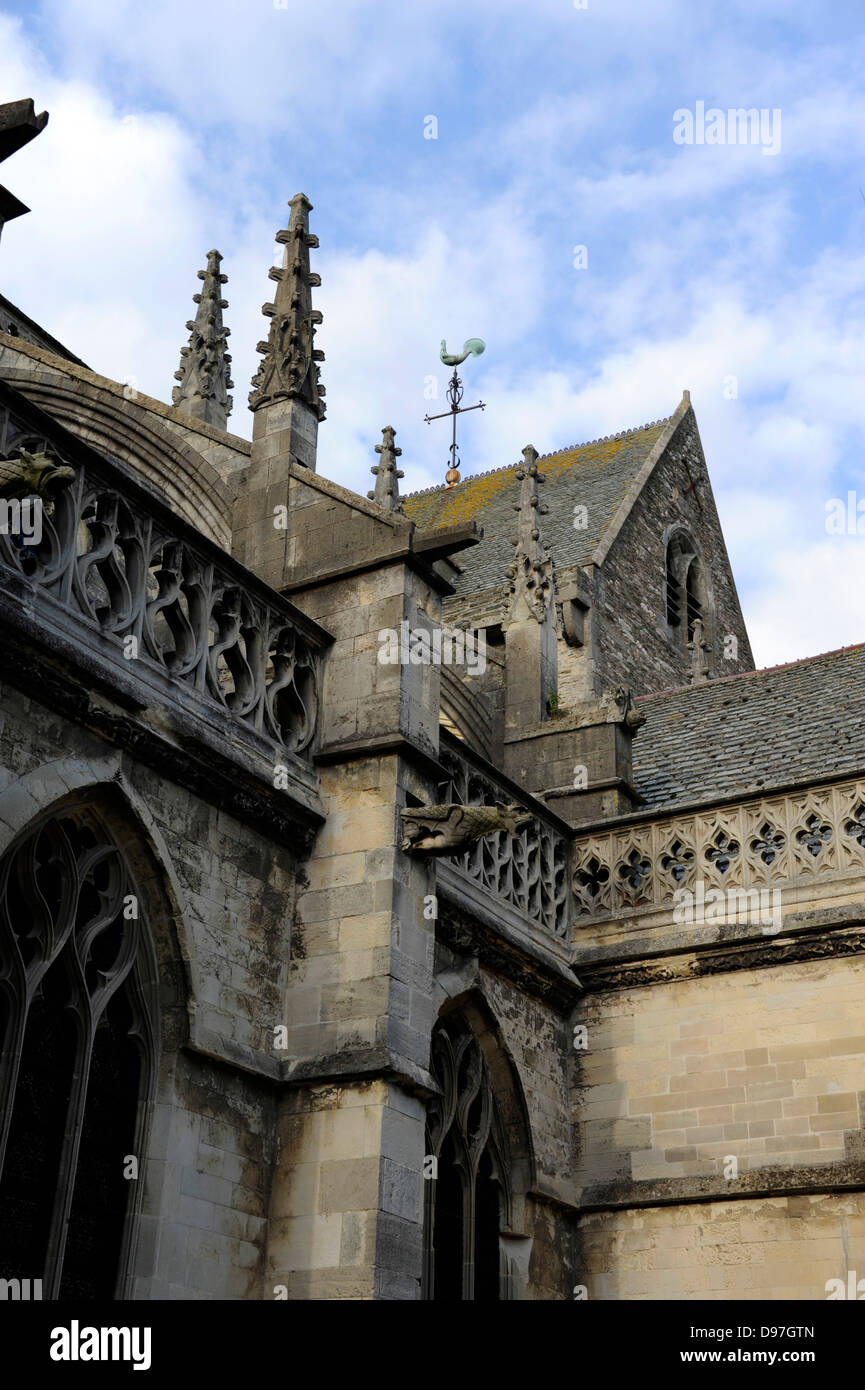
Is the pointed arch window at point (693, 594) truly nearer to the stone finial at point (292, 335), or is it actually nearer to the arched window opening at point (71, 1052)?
the stone finial at point (292, 335)

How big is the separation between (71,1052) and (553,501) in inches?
662

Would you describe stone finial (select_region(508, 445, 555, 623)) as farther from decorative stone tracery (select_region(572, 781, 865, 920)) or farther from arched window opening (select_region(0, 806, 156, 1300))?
arched window opening (select_region(0, 806, 156, 1300))

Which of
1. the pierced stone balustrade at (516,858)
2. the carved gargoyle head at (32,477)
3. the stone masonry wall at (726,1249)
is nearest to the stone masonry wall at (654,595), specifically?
the pierced stone balustrade at (516,858)

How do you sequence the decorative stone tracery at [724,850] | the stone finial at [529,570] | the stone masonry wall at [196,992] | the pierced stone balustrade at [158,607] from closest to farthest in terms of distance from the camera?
the stone masonry wall at [196,992], the pierced stone balustrade at [158,607], the decorative stone tracery at [724,850], the stone finial at [529,570]

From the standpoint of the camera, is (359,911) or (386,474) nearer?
(359,911)

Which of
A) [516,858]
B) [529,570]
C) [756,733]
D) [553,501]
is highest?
[553,501]

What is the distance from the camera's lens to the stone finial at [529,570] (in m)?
15.0

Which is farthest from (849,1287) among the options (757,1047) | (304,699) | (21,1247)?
(21,1247)

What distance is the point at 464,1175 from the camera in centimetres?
1059

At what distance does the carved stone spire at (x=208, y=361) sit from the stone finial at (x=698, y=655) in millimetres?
6262

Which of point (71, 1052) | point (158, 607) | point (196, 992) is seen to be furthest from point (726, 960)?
point (71, 1052)

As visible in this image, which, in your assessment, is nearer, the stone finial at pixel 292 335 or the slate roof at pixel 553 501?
the stone finial at pixel 292 335

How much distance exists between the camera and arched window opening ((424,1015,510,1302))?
405 inches

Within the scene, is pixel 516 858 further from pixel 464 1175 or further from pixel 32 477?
pixel 32 477
